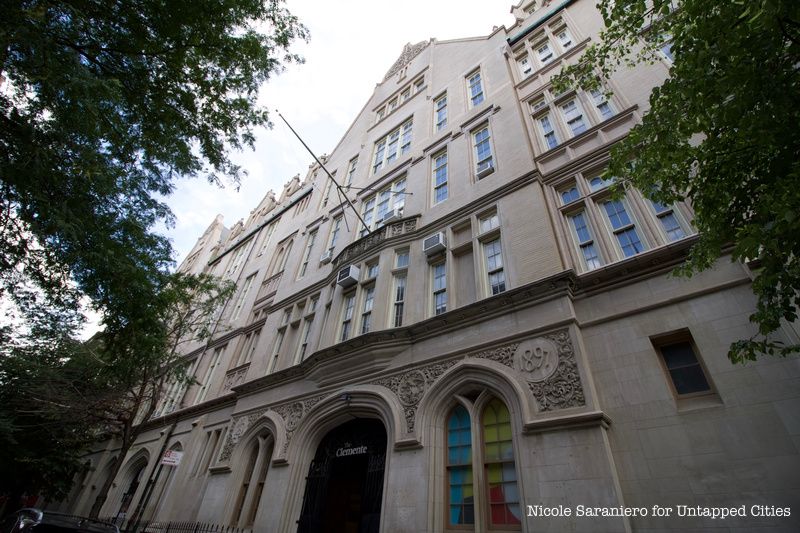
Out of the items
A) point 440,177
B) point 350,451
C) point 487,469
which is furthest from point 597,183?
point 350,451

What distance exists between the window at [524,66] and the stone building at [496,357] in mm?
71

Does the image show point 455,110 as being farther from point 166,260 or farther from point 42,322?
point 42,322

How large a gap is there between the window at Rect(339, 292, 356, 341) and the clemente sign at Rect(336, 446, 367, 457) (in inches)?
147

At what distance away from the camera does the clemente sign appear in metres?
11.1

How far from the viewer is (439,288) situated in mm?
12141

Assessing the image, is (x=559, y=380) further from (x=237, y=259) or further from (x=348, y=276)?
(x=237, y=259)

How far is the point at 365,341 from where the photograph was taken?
11648 mm

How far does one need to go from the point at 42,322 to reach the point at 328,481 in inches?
570

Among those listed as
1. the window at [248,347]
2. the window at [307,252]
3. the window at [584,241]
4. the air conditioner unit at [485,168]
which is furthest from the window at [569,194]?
the window at [248,347]

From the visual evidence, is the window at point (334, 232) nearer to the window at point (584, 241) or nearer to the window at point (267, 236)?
the window at point (267, 236)

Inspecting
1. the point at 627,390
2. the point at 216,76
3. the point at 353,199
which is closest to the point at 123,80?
the point at 216,76

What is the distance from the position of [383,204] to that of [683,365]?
13187 millimetres

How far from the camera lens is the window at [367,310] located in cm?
1321

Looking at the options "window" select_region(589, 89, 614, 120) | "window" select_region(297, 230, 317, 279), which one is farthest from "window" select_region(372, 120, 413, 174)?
"window" select_region(589, 89, 614, 120)
